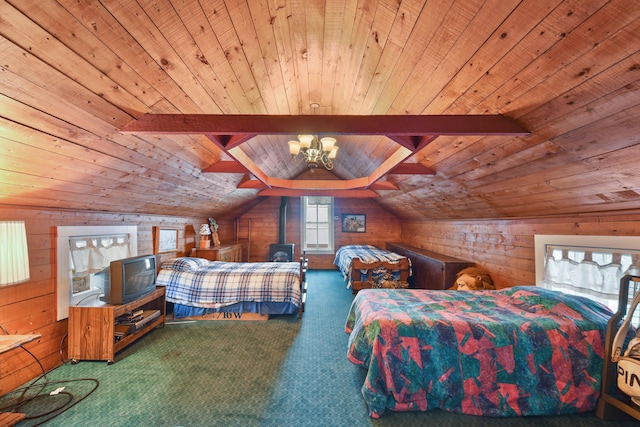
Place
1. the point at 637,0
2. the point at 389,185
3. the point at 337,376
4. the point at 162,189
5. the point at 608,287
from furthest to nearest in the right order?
the point at 389,185, the point at 162,189, the point at 337,376, the point at 608,287, the point at 637,0

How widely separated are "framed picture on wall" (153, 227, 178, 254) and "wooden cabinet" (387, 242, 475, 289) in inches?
164

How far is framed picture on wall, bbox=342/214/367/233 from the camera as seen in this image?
23.0ft

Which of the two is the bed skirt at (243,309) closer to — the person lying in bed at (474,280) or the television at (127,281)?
the television at (127,281)

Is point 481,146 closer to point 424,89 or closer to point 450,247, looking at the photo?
point 424,89

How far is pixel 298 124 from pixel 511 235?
2.86m

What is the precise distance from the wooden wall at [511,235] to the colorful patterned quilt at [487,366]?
2.49ft

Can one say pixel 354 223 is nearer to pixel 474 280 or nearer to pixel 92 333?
pixel 474 280

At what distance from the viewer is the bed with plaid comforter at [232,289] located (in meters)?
3.53

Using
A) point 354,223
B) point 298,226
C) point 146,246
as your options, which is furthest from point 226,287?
point 354,223

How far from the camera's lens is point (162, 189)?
3070mm

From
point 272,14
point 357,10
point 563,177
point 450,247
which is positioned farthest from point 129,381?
point 450,247

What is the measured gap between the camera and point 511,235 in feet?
10.1

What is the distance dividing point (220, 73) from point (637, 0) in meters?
1.85

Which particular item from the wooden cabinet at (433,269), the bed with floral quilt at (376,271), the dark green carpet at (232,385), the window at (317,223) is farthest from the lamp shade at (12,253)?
the window at (317,223)
